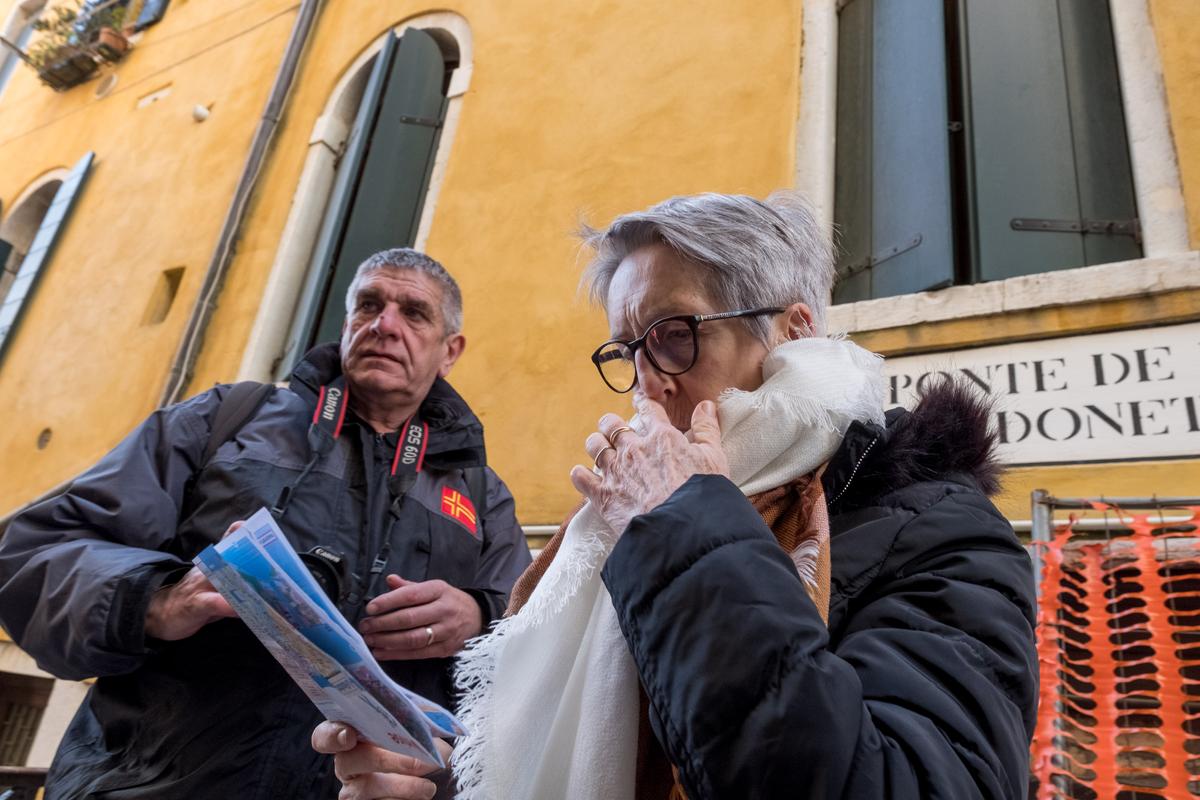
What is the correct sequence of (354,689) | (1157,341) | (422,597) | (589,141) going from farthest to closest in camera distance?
(589,141)
(1157,341)
(422,597)
(354,689)

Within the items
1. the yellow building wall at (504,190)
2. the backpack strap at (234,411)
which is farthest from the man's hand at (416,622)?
the yellow building wall at (504,190)

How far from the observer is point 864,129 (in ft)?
14.0

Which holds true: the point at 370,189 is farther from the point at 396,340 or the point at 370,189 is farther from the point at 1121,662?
the point at 1121,662

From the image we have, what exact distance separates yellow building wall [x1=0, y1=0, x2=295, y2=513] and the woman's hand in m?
5.55

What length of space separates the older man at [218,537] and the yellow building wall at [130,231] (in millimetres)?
4507

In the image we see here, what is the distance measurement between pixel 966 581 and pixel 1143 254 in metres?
2.79

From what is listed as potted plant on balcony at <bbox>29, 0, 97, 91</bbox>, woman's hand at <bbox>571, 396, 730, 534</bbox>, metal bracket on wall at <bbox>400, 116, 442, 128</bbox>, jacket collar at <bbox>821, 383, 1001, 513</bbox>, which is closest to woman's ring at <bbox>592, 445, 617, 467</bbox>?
woman's hand at <bbox>571, 396, 730, 534</bbox>

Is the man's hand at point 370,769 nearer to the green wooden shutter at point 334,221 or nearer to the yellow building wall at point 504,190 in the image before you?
the yellow building wall at point 504,190

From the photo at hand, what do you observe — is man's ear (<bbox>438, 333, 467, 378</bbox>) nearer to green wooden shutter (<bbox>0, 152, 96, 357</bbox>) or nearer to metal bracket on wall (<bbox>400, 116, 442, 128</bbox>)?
metal bracket on wall (<bbox>400, 116, 442, 128</bbox>)

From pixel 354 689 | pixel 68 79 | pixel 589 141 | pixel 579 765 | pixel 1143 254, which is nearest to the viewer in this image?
pixel 579 765

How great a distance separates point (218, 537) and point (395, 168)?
168 inches

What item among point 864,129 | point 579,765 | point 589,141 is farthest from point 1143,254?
point 579,765

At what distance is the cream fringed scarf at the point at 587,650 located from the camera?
106cm

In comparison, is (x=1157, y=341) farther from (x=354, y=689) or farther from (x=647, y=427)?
(x=354, y=689)
